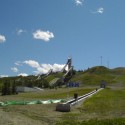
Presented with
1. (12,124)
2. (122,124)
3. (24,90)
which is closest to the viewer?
(122,124)

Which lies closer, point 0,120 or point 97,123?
point 97,123

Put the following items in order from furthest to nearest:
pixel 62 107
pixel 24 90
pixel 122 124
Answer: pixel 24 90 → pixel 62 107 → pixel 122 124

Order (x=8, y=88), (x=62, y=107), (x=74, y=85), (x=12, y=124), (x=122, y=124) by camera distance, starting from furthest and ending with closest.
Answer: (x=74, y=85) → (x=8, y=88) → (x=62, y=107) → (x=12, y=124) → (x=122, y=124)

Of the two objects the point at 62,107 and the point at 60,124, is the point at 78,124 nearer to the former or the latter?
the point at 60,124

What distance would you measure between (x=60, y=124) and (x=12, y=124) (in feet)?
12.0

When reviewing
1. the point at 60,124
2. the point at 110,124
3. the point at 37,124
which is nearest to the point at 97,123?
the point at 110,124

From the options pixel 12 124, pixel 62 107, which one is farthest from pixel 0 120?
pixel 62 107

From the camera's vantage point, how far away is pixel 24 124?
28406 mm

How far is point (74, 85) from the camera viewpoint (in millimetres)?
174125

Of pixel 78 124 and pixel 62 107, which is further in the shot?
pixel 62 107

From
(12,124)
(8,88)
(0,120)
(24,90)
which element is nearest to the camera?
(12,124)

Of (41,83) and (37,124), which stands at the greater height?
(41,83)

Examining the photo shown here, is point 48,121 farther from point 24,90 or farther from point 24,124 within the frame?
point 24,90

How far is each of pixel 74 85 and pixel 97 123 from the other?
147611 mm
